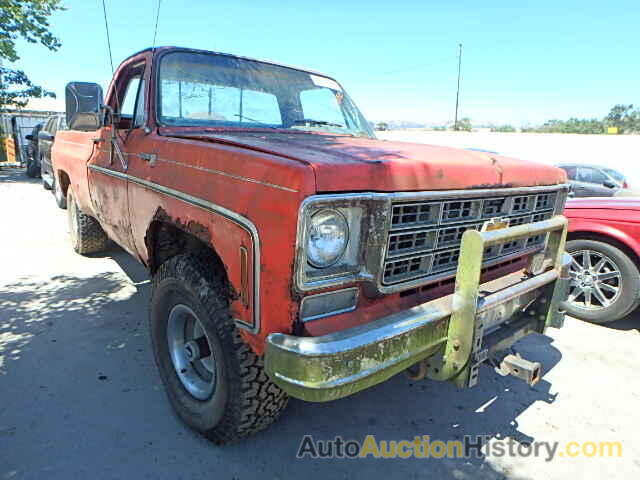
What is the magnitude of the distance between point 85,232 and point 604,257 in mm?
5632

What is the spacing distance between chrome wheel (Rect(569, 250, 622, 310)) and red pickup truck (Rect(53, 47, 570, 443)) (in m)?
1.63

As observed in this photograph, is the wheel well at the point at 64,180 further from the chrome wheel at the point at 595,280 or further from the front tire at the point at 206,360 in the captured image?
the chrome wheel at the point at 595,280

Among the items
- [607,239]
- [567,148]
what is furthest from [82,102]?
[567,148]

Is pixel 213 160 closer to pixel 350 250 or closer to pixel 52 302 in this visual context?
pixel 350 250

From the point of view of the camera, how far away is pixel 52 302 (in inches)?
163

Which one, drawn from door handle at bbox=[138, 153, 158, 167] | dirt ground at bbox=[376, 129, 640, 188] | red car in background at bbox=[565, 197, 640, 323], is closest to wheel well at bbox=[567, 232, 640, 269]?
red car in background at bbox=[565, 197, 640, 323]

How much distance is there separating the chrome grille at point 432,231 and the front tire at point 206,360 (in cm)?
78

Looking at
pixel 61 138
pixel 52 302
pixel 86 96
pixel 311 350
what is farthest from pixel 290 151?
pixel 61 138

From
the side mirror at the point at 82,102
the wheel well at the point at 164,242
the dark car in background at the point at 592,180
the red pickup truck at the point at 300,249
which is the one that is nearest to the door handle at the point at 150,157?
the red pickup truck at the point at 300,249

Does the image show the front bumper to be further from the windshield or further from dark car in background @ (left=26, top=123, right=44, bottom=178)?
dark car in background @ (left=26, top=123, right=44, bottom=178)

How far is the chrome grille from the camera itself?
74.4 inches

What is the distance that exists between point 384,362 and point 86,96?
2641 millimetres

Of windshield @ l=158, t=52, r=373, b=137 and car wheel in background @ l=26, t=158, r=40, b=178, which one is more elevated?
windshield @ l=158, t=52, r=373, b=137

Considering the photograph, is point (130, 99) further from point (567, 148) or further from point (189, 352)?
point (567, 148)
